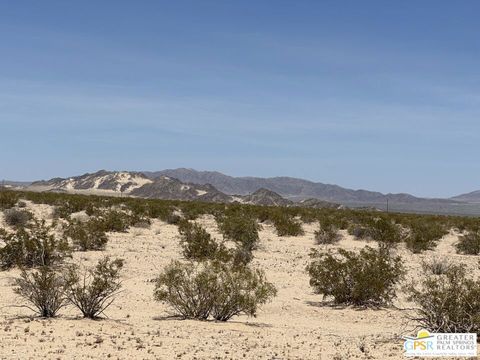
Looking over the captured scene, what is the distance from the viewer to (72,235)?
68.4 feet

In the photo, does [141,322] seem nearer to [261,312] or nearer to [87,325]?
[87,325]

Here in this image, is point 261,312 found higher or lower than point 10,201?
lower

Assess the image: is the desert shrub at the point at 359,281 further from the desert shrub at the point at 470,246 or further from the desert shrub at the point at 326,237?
the desert shrub at the point at 470,246

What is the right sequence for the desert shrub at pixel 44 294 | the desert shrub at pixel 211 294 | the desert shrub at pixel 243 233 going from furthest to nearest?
the desert shrub at pixel 243 233 < the desert shrub at pixel 211 294 < the desert shrub at pixel 44 294

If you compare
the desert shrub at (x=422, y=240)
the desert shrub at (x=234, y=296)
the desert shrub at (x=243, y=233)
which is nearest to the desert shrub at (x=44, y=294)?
the desert shrub at (x=234, y=296)

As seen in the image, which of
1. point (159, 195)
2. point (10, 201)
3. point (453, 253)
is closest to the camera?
point (453, 253)

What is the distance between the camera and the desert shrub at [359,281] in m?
13.9

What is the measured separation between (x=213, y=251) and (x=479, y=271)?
33.3 ft

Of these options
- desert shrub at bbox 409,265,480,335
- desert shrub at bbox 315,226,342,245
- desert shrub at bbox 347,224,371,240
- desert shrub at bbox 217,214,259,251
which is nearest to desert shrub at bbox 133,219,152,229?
desert shrub at bbox 217,214,259,251

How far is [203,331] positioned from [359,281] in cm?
532

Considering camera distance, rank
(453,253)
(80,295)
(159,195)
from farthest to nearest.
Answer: (159,195) → (453,253) → (80,295)

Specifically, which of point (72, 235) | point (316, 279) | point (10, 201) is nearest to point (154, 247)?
point (72, 235)

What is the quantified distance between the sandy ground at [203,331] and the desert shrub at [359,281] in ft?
1.26

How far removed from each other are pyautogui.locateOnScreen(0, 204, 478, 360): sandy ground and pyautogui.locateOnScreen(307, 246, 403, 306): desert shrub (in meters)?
0.39
